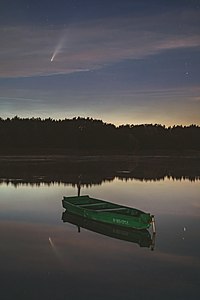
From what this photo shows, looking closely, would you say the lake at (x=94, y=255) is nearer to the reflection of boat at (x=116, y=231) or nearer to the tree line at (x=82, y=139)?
the reflection of boat at (x=116, y=231)

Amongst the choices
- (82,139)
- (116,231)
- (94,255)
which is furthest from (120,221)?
(82,139)

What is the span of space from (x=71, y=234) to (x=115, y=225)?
1.75 m

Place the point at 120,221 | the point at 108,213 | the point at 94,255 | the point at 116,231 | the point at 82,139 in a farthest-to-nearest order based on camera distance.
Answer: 1. the point at 82,139
2. the point at 108,213
3. the point at 120,221
4. the point at 116,231
5. the point at 94,255

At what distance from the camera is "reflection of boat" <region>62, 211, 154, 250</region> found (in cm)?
1259

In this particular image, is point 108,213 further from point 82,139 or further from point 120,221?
point 82,139

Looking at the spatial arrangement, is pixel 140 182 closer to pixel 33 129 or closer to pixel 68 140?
pixel 68 140

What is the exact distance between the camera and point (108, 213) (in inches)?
567

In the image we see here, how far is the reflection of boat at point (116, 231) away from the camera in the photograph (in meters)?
12.6

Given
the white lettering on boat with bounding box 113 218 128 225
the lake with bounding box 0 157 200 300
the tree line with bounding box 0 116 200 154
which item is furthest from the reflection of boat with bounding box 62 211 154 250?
the tree line with bounding box 0 116 200 154

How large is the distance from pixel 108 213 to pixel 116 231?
80 cm

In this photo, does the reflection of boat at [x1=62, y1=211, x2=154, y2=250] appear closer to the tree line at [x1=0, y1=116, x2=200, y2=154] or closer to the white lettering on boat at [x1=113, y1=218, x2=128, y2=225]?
the white lettering on boat at [x1=113, y1=218, x2=128, y2=225]

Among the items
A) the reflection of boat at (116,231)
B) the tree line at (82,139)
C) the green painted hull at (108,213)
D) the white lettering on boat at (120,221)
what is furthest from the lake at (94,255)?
A: the tree line at (82,139)

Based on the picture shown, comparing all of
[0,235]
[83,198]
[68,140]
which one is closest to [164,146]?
[68,140]

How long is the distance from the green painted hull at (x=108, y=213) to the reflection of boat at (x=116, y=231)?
144 millimetres
